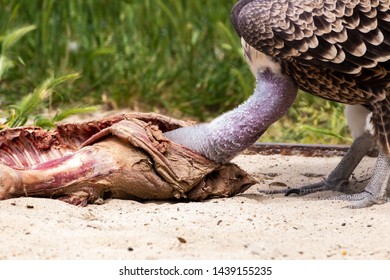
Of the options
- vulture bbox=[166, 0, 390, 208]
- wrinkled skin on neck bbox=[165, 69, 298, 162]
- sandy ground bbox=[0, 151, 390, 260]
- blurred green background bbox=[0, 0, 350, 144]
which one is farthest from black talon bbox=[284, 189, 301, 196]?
blurred green background bbox=[0, 0, 350, 144]

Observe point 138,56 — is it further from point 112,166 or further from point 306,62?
point 112,166

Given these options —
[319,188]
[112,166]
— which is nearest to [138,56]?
[319,188]

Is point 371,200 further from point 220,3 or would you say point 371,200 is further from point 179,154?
point 220,3

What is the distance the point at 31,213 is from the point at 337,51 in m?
1.79

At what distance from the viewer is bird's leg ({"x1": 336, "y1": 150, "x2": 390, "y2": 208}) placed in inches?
212

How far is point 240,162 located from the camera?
21.4 ft

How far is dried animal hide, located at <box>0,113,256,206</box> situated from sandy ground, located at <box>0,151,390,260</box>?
8 centimetres

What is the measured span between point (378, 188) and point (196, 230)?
1392mm

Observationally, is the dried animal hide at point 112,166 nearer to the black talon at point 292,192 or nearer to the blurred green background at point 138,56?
the black talon at point 292,192

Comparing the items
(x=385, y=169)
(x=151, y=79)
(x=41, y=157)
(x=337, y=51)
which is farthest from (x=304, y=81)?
(x=151, y=79)

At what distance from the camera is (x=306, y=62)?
518 centimetres

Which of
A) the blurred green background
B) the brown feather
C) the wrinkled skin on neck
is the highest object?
the brown feather

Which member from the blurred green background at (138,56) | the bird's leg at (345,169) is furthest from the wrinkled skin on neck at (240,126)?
the blurred green background at (138,56)

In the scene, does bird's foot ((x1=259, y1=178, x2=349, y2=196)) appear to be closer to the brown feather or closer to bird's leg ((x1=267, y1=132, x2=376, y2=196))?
bird's leg ((x1=267, y1=132, x2=376, y2=196))
